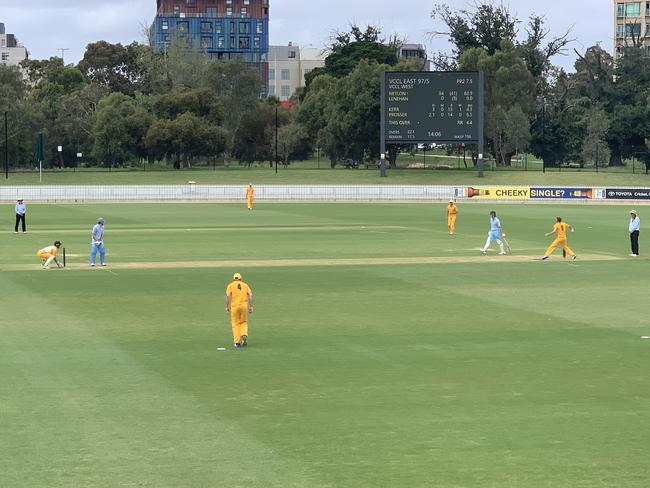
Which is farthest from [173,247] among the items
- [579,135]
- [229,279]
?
[579,135]

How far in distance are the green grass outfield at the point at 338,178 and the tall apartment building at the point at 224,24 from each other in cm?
8692

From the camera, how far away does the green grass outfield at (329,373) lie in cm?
1205

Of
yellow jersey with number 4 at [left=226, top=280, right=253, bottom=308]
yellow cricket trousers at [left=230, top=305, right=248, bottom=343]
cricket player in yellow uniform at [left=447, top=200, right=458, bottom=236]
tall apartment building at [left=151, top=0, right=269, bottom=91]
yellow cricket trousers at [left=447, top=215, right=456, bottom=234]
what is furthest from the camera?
tall apartment building at [left=151, top=0, right=269, bottom=91]

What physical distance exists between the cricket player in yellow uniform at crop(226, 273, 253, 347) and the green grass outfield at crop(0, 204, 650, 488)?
0.55m

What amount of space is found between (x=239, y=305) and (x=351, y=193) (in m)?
56.8

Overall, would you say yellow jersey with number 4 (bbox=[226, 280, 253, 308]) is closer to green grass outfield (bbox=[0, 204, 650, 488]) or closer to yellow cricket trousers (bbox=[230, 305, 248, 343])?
yellow cricket trousers (bbox=[230, 305, 248, 343])

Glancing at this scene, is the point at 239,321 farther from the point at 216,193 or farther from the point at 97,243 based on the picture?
the point at 216,193

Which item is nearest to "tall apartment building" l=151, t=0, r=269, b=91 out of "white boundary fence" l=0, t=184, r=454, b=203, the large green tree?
the large green tree

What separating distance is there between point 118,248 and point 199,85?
81.1m

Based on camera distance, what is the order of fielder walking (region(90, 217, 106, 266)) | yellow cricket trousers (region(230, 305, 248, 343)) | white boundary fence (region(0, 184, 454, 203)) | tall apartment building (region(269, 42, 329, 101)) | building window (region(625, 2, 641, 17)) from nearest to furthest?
1. yellow cricket trousers (region(230, 305, 248, 343))
2. fielder walking (region(90, 217, 106, 266))
3. white boundary fence (region(0, 184, 454, 203))
4. building window (region(625, 2, 641, 17))
5. tall apartment building (region(269, 42, 329, 101))

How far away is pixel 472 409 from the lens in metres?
14.7

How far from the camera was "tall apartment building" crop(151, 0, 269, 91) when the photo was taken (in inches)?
6929

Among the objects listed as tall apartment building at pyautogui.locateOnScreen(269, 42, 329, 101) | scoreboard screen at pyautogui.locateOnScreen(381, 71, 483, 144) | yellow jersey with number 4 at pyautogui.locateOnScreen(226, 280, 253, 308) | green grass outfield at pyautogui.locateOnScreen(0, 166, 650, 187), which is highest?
tall apartment building at pyautogui.locateOnScreen(269, 42, 329, 101)

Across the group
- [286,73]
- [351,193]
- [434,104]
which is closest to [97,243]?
[351,193]
